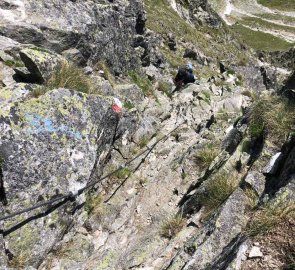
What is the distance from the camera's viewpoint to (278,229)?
7.23 m

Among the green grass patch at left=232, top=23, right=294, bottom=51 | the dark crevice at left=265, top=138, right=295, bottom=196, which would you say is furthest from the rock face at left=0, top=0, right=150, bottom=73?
the green grass patch at left=232, top=23, right=294, bottom=51

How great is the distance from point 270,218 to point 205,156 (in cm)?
627

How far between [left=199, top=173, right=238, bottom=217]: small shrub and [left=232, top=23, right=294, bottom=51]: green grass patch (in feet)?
277

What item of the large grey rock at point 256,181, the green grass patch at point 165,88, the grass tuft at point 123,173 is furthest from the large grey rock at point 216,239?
the green grass patch at point 165,88

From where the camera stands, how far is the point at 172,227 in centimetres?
1057

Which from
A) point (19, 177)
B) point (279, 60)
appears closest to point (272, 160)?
point (19, 177)

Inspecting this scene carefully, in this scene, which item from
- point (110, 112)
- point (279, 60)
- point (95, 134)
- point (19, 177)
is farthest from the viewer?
point (279, 60)

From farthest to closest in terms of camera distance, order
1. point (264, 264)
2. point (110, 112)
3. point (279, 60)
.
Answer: point (279, 60) < point (110, 112) < point (264, 264)

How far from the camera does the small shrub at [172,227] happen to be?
10.5 m

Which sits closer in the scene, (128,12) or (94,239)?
(94,239)

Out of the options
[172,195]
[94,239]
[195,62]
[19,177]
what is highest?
[19,177]

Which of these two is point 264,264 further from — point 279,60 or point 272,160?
point 279,60

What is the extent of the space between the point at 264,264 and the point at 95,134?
6.74 metres

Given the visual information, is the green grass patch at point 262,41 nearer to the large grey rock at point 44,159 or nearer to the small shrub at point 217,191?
the small shrub at point 217,191
